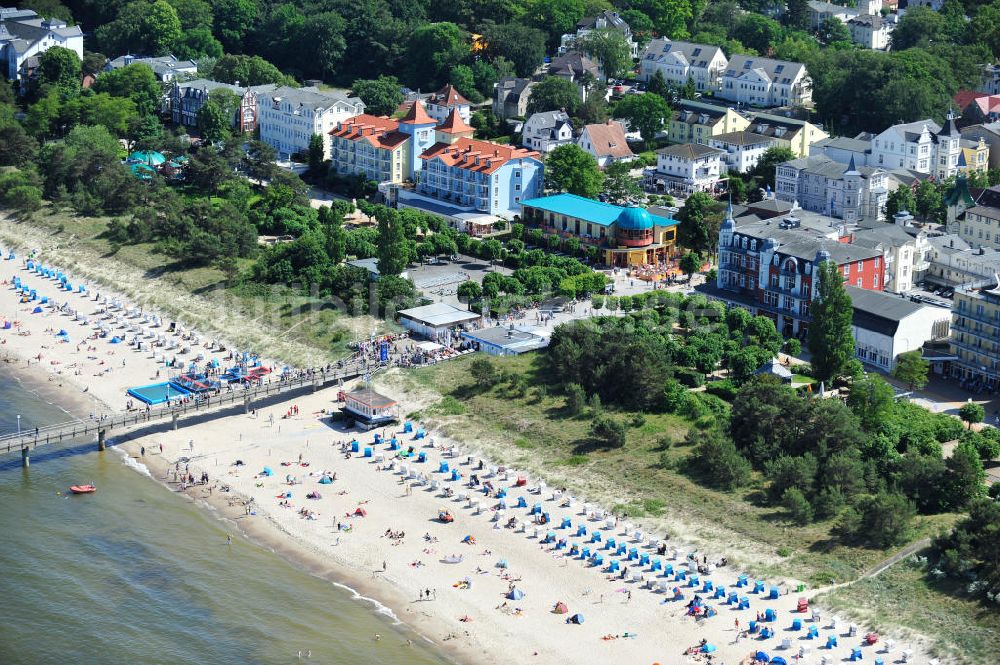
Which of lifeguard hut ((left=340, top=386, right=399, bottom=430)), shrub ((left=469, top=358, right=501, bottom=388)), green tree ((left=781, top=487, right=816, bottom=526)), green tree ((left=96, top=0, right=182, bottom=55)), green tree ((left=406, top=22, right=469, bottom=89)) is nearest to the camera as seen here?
green tree ((left=781, top=487, right=816, bottom=526))

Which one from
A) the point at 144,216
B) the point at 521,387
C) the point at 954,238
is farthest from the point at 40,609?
the point at 954,238

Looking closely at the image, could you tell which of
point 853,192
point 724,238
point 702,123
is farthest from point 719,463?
point 702,123

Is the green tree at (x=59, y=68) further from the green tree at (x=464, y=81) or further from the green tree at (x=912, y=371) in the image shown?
the green tree at (x=912, y=371)

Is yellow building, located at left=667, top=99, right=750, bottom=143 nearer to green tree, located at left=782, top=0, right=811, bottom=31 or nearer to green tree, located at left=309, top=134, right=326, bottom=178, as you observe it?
green tree, located at left=309, top=134, right=326, bottom=178

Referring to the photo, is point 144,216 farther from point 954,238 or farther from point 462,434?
point 954,238

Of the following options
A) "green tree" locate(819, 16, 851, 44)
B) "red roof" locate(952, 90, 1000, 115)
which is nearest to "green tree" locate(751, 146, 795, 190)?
"red roof" locate(952, 90, 1000, 115)
